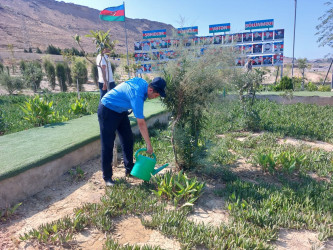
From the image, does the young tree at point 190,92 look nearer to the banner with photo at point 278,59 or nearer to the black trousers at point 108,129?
the black trousers at point 108,129

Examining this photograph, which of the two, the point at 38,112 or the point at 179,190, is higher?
the point at 38,112

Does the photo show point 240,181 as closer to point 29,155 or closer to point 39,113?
point 29,155

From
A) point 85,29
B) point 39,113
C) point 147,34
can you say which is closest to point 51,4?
point 85,29

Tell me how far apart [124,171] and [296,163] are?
2.76 meters

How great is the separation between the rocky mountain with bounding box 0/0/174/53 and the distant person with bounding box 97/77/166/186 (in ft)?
176

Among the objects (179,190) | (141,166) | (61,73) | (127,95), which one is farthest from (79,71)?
(179,190)

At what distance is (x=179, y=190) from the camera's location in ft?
10.2

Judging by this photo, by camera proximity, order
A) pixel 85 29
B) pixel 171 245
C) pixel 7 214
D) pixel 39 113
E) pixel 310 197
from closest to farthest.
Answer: pixel 171 245 < pixel 7 214 < pixel 310 197 < pixel 39 113 < pixel 85 29

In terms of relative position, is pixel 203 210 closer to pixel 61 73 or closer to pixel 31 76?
pixel 31 76

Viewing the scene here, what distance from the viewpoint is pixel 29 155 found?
3531mm

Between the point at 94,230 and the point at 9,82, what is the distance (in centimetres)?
1397

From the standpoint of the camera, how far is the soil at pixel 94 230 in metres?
2.32

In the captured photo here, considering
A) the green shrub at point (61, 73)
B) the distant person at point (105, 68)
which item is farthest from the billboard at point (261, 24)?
the distant person at point (105, 68)

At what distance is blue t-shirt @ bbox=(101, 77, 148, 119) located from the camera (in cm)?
295
